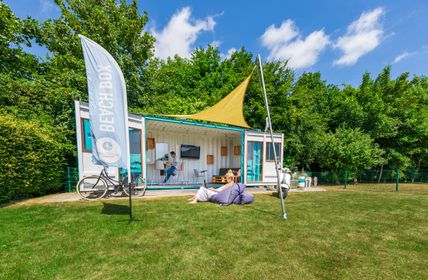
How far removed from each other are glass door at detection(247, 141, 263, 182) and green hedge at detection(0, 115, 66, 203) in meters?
7.42

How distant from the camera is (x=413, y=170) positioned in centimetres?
1573

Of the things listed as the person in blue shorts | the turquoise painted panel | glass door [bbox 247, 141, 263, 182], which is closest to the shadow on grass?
the turquoise painted panel

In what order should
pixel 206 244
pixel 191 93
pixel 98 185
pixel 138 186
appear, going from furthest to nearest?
pixel 191 93, pixel 138 186, pixel 98 185, pixel 206 244

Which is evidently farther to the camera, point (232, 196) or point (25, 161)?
point (232, 196)

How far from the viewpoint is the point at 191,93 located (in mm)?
16875

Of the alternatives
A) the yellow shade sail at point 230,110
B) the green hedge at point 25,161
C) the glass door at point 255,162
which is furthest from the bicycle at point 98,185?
the glass door at point 255,162

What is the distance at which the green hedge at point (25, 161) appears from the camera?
15.3 feet

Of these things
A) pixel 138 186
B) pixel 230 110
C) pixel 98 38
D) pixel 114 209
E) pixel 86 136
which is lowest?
pixel 114 209

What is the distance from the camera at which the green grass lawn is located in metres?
2.17

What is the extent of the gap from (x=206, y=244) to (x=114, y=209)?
2.84 m

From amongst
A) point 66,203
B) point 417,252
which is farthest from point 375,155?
point 66,203

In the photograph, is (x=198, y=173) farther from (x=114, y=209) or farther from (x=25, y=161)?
(x=25, y=161)

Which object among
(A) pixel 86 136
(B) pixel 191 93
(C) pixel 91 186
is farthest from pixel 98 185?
(B) pixel 191 93

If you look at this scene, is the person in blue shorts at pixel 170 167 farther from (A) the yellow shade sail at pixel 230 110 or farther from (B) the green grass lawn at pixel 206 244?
(B) the green grass lawn at pixel 206 244
